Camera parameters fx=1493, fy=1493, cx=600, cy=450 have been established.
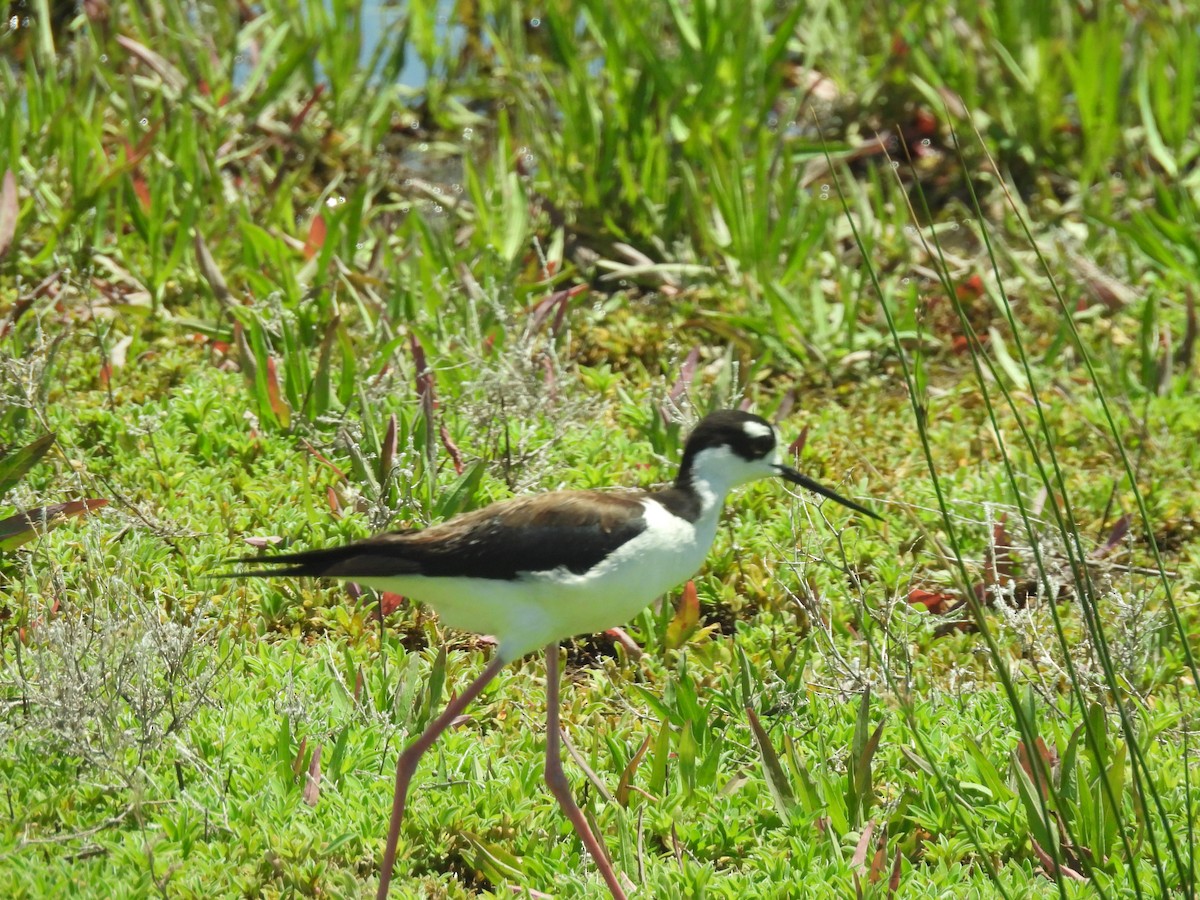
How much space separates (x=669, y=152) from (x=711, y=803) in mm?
3311

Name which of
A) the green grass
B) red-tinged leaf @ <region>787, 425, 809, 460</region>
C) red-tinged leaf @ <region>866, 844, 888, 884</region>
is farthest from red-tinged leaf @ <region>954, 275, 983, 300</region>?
red-tinged leaf @ <region>866, 844, 888, 884</region>

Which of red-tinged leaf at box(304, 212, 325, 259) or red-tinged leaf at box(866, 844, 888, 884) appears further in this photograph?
red-tinged leaf at box(304, 212, 325, 259)

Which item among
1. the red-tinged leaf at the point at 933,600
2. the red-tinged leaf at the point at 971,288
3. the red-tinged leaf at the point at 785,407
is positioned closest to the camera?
the red-tinged leaf at the point at 933,600

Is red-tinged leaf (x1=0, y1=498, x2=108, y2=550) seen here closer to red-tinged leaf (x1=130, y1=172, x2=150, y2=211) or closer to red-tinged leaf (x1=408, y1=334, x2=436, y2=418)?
red-tinged leaf (x1=408, y1=334, x2=436, y2=418)

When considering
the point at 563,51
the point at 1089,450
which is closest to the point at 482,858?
the point at 1089,450

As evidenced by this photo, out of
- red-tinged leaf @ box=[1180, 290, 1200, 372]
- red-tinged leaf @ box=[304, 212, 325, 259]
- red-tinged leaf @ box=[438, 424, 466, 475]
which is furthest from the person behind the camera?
red-tinged leaf @ box=[304, 212, 325, 259]

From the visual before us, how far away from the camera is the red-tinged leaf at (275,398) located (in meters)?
4.14

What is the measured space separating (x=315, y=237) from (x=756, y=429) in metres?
2.41

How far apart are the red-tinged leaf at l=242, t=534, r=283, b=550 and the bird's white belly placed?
773 mm

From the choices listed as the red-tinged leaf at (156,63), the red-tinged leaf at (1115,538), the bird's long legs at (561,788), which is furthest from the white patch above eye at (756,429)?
the red-tinged leaf at (156,63)

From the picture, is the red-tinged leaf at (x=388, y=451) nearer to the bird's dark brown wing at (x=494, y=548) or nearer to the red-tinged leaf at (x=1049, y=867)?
the bird's dark brown wing at (x=494, y=548)

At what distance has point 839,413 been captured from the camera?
15.4 ft

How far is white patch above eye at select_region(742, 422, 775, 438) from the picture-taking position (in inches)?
124

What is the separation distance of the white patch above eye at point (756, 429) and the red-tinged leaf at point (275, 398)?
5.12 feet
